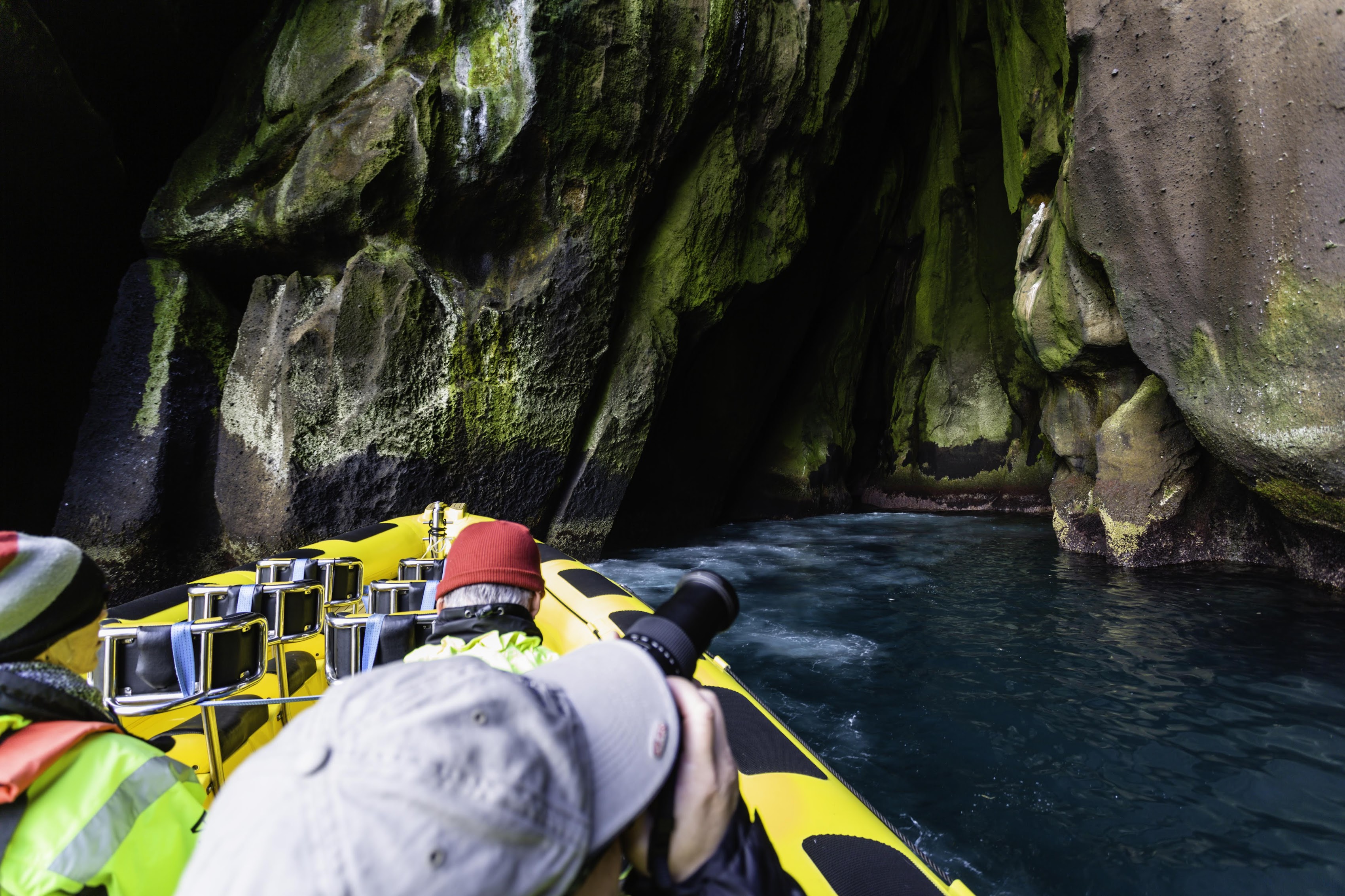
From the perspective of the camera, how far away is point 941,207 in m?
12.8

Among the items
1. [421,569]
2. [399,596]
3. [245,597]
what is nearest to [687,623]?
[399,596]

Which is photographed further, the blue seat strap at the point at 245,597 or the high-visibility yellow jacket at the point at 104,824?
the blue seat strap at the point at 245,597

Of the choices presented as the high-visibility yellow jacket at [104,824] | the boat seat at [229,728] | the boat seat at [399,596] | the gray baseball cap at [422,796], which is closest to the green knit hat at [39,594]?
the high-visibility yellow jacket at [104,824]

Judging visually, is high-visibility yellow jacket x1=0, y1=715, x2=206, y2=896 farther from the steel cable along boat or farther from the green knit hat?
the steel cable along boat

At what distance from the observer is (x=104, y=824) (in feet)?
2.69

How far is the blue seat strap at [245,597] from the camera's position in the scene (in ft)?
6.83

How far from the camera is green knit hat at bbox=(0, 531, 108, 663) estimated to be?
0.92 m

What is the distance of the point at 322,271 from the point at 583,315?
7.92 feet

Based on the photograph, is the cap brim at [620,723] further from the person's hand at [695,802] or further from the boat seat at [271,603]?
the boat seat at [271,603]

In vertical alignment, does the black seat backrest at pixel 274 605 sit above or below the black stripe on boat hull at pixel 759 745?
above

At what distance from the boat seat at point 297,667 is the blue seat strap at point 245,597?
0.36m

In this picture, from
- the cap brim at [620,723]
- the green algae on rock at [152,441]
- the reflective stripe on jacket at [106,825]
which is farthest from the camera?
the green algae on rock at [152,441]

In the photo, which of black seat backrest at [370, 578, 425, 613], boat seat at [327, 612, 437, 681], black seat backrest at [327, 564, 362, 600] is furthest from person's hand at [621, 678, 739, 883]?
black seat backrest at [327, 564, 362, 600]

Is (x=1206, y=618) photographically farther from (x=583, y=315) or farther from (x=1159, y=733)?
(x=583, y=315)
